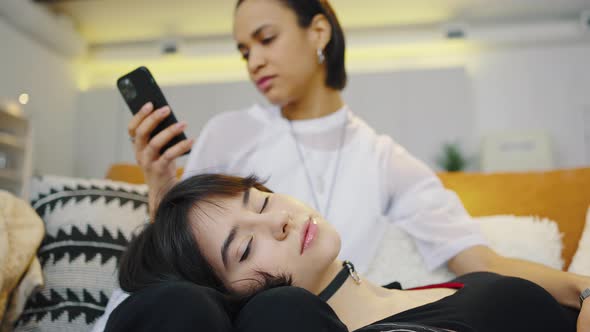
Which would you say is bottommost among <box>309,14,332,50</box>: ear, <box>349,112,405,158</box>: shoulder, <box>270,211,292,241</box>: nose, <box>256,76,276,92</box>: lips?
<box>270,211,292,241</box>: nose

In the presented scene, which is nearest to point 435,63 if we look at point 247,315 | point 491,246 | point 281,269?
point 491,246

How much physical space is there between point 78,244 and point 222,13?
380 centimetres

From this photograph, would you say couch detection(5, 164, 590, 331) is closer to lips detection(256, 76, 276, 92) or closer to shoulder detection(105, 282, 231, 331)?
lips detection(256, 76, 276, 92)

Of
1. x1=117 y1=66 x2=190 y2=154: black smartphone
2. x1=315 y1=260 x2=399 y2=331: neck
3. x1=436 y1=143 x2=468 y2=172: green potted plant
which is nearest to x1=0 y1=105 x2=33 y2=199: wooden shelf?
x1=117 y1=66 x2=190 y2=154: black smartphone

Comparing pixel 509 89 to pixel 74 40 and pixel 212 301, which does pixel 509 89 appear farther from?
pixel 212 301

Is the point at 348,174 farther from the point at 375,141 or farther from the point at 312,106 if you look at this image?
the point at 312,106

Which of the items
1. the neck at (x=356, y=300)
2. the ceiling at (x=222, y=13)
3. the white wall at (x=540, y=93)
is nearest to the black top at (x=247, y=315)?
the neck at (x=356, y=300)

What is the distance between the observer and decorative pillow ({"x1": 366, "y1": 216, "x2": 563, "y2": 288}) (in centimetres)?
131

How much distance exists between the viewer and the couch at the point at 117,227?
1.17 meters

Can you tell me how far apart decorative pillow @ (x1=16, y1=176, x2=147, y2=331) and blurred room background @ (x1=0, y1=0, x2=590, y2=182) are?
3056 millimetres

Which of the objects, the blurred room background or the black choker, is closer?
the black choker

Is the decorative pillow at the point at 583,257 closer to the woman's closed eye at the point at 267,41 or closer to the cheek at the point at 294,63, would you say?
the cheek at the point at 294,63

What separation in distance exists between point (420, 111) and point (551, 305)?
3.97 m

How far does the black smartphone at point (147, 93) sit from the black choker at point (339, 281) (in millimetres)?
518
